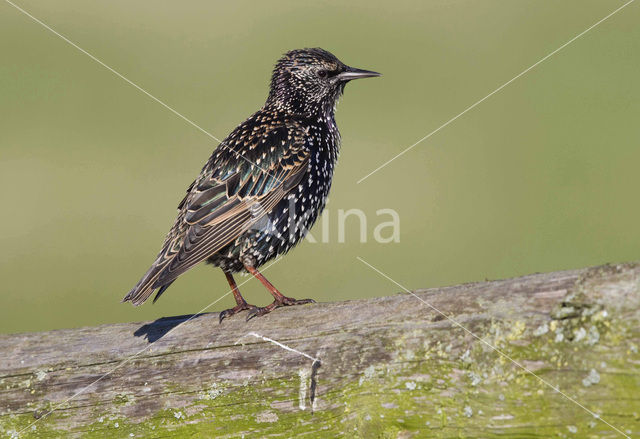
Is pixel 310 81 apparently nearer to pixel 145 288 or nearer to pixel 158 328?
pixel 145 288

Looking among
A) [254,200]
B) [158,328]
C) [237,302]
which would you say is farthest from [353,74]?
[158,328]

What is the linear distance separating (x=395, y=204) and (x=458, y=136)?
114 inches

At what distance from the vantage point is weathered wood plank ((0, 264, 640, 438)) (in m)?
2.36

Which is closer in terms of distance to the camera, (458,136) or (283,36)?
(458,136)

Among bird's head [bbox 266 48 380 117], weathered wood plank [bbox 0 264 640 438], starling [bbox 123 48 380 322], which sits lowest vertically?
weathered wood plank [bbox 0 264 640 438]

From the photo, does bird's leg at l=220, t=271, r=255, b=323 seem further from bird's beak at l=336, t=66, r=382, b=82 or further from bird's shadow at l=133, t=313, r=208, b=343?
bird's beak at l=336, t=66, r=382, b=82

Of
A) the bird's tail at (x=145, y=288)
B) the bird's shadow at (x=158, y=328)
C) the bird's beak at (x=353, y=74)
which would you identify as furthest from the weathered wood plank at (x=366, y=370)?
the bird's beak at (x=353, y=74)

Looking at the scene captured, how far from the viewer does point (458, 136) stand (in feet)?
50.2

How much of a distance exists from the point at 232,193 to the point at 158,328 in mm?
1942

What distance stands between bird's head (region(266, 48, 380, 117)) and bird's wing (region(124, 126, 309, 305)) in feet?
2.40

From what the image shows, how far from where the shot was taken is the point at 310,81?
6.62m

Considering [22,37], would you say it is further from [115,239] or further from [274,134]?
[274,134]

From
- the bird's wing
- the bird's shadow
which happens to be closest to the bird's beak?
the bird's wing

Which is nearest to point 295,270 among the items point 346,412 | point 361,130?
point 361,130
